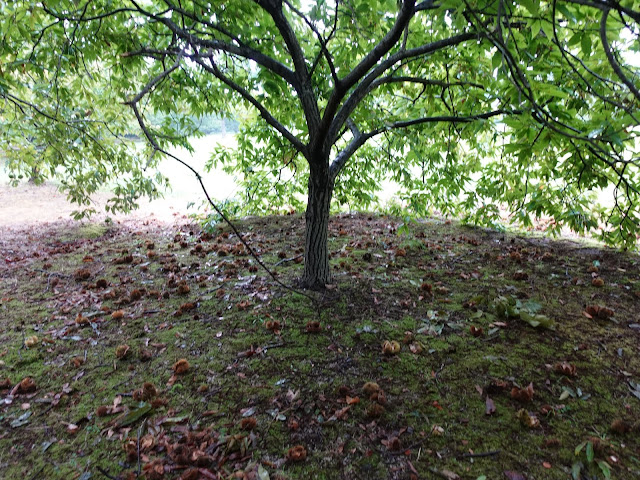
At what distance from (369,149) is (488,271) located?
2422 mm

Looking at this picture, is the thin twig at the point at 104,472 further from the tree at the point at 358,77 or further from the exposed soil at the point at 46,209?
the exposed soil at the point at 46,209

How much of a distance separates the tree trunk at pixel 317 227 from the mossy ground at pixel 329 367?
0.22 m

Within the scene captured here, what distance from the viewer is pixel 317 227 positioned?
3.45m

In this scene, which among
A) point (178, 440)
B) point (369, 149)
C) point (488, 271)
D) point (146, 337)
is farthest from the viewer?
point (369, 149)

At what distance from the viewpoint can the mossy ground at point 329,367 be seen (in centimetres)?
179

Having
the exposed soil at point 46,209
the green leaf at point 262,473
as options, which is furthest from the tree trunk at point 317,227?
the exposed soil at point 46,209

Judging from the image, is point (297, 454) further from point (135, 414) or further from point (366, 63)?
point (366, 63)

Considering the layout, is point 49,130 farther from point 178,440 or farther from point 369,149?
point 369,149

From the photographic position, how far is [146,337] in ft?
9.48

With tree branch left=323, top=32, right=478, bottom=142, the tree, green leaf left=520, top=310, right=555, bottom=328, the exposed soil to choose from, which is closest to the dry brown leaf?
the tree

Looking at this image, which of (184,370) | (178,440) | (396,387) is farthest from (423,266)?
(178,440)

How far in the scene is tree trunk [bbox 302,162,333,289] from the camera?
333 cm

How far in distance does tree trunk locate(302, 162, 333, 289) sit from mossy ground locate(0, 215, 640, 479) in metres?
0.22

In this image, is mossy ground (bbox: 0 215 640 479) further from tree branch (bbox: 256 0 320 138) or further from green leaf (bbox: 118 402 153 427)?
tree branch (bbox: 256 0 320 138)
